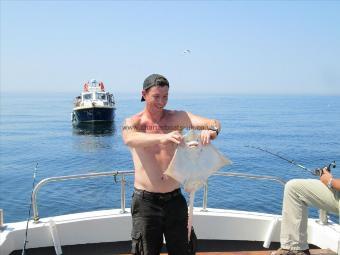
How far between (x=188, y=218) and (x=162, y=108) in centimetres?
97

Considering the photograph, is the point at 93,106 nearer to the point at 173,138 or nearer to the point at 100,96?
the point at 100,96

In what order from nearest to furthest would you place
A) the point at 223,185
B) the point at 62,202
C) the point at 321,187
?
the point at 321,187 < the point at 62,202 < the point at 223,185

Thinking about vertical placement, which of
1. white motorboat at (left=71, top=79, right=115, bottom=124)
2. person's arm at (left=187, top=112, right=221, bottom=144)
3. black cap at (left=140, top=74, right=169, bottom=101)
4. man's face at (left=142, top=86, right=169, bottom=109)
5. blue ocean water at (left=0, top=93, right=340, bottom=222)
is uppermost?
black cap at (left=140, top=74, right=169, bottom=101)

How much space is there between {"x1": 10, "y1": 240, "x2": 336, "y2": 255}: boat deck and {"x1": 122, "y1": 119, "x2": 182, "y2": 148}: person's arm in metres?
2.22

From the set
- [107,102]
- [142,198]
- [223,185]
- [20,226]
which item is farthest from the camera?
[107,102]

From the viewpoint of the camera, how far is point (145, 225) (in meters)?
3.13

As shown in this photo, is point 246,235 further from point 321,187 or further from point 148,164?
point 148,164

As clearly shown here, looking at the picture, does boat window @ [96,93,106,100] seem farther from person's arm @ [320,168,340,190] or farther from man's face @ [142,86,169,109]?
man's face @ [142,86,169,109]

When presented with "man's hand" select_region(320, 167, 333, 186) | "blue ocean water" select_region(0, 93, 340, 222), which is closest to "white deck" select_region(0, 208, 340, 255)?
"man's hand" select_region(320, 167, 333, 186)

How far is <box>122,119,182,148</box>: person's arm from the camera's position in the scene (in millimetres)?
2789

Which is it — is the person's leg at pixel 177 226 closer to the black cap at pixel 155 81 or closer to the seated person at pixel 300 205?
the black cap at pixel 155 81

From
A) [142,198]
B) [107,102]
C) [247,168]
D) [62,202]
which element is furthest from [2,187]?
[107,102]

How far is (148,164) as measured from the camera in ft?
10.4

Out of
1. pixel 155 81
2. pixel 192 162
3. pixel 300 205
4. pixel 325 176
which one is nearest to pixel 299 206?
pixel 300 205
